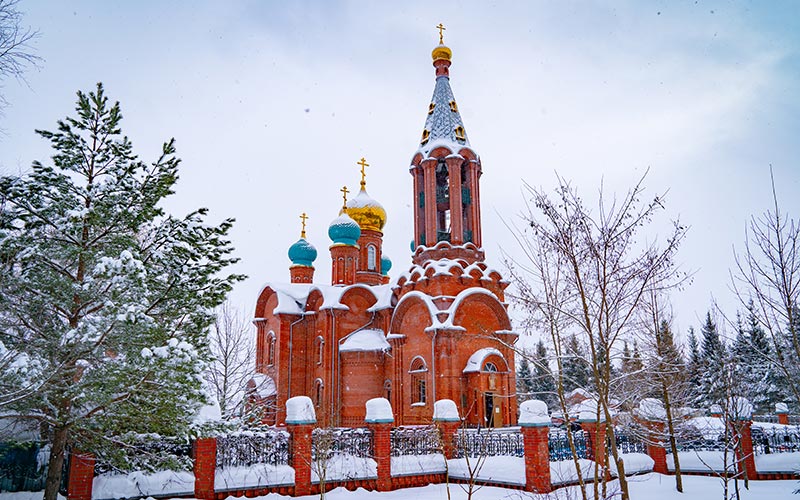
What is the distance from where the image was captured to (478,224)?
21.8 metres

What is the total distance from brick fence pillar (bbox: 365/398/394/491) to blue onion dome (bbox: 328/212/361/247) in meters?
Answer: 15.0

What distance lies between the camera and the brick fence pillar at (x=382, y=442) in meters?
12.2

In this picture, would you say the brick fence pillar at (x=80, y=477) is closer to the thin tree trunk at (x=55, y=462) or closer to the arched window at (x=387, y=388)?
the thin tree trunk at (x=55, y=462)

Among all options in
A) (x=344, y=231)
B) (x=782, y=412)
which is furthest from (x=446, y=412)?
(x=344, y=231)

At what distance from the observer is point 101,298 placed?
7.52 m

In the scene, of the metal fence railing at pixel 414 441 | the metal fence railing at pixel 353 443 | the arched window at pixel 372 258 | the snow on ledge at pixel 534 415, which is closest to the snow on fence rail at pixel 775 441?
the snow on ledge at pixel 534 415

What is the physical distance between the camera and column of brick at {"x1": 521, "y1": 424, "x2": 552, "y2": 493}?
37.3 feet

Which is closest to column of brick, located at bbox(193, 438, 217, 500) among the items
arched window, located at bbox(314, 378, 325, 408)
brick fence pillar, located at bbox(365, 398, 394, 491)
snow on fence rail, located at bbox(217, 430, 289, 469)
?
snow on fence rail, located at bbox(217, 430, 289, 469)

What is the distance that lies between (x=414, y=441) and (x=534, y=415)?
3.19 m

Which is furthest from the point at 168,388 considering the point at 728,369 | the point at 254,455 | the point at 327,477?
the point at 728,369

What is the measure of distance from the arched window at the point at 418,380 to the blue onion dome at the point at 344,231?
8934mm

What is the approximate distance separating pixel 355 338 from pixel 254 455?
11184 mm

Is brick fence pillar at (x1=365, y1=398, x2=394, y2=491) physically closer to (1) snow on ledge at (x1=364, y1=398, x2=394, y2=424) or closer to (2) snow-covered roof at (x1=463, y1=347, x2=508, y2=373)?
(1) snow on ledge at (x1=364, y1=398, x2=394, y2=424)

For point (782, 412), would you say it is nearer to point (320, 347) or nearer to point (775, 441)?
point (775, 441)
